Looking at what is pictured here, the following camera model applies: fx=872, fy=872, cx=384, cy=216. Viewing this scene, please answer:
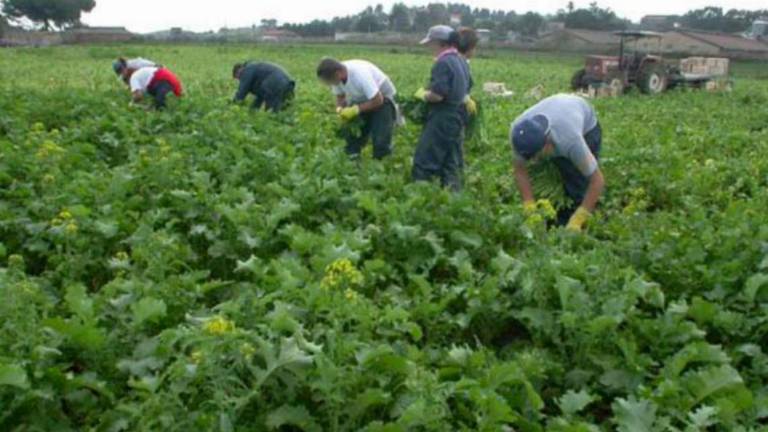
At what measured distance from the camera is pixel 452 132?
7.54 metres

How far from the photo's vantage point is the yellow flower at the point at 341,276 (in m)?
3.41

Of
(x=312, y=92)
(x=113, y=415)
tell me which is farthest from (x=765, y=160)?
(x=312, y=92)

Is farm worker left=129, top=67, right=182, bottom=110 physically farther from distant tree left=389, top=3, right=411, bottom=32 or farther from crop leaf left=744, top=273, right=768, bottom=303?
distant tree left=389, top=3, right=411, bottom=32

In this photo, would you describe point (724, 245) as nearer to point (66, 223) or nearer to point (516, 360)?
point (516, 360)

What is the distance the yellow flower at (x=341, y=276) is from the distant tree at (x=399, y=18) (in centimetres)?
8252

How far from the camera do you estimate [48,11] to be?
7050 cm

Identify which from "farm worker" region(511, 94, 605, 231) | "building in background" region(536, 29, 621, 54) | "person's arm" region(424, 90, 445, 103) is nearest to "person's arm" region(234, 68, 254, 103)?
"person's arm" region(424, 90, 445, 103)

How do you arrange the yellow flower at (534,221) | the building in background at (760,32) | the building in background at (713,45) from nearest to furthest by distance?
the yellow flower at (534,221), the building in background at (713,45), the building in background at (760,32)

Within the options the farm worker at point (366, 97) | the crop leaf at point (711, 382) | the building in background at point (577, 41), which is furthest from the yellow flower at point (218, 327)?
the building in background at point (577, 41)

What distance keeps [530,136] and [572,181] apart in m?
0.87

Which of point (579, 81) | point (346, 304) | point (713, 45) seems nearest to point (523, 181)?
point (346, 304)

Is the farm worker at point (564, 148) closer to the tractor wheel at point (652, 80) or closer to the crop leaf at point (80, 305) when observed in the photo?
the crop leaf at point (80, 305)

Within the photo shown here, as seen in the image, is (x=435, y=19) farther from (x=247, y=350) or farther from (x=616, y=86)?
(x=247, y=350)

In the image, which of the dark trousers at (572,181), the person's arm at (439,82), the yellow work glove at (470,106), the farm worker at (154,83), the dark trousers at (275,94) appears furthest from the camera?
the farm worker at (154,83)
